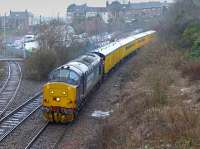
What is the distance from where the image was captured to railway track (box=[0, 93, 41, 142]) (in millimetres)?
19647

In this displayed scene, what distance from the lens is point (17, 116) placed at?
22.5 m

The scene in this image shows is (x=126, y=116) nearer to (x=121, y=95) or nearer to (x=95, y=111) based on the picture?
(x=95, y=111)

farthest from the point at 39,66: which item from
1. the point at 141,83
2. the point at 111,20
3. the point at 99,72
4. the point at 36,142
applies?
the point at 111,20

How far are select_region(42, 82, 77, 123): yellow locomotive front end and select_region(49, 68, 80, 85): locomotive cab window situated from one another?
47 cm

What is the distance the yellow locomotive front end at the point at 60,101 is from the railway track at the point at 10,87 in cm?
369

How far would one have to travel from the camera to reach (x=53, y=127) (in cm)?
2030

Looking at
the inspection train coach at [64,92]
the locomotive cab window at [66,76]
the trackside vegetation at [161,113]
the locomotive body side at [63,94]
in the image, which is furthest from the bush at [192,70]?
the locomotive cab window at [66,76]

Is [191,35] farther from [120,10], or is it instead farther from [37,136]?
[120,10]

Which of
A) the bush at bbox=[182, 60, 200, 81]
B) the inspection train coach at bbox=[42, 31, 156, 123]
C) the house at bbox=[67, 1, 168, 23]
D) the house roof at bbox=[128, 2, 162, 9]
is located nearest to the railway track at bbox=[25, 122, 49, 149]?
the inspection train coach at bbox=[42, 31, 156, 123]

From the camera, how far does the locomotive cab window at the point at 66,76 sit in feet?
67.2

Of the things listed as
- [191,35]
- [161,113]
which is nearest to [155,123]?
[161,113]

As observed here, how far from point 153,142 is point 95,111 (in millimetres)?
9634

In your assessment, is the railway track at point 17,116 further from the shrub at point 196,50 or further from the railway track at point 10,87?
the shrub at point 196,50

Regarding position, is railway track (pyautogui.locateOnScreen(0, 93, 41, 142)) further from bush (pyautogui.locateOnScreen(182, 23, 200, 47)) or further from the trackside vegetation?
bush (pyautogui.locateOnScreen(182, 23, 200, 47))
